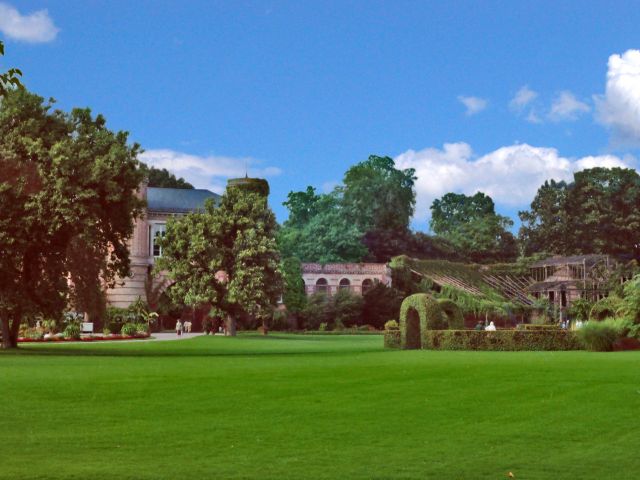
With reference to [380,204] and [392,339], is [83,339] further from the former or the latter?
[380,204]

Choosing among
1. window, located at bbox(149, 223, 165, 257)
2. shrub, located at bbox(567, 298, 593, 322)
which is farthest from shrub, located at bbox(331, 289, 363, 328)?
shrub, located at bbox(567, 298, 593, 322)

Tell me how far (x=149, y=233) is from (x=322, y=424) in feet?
222

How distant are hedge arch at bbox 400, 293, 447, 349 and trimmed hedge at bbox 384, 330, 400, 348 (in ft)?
1.65

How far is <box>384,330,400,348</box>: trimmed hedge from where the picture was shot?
149 feet

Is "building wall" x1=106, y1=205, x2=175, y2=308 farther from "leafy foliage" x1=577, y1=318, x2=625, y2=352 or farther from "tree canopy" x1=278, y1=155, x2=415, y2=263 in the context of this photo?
"leafy foliage" x1=577, y1=318, x2=625, y2=352

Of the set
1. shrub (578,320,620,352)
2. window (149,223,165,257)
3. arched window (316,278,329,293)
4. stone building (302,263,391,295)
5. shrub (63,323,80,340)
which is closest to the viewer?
shrub (578,320,620,352)

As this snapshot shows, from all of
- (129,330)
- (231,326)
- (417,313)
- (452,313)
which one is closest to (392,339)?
(417,313)

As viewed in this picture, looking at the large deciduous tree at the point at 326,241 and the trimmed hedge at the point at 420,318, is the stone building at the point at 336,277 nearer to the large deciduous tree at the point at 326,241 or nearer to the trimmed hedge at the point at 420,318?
the large deciduous tree at the point at 326,241

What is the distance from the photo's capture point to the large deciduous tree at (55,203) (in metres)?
37.9

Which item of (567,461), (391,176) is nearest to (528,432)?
(567,461)

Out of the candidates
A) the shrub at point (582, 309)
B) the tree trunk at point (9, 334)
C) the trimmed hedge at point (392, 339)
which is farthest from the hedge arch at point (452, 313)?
the shrub at point (582, 309)

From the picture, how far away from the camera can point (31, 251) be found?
1593 inches

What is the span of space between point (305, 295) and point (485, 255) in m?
38.6

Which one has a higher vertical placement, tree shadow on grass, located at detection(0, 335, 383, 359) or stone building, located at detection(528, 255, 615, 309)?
stone building, located at detection(528, 255, 615, 309)
